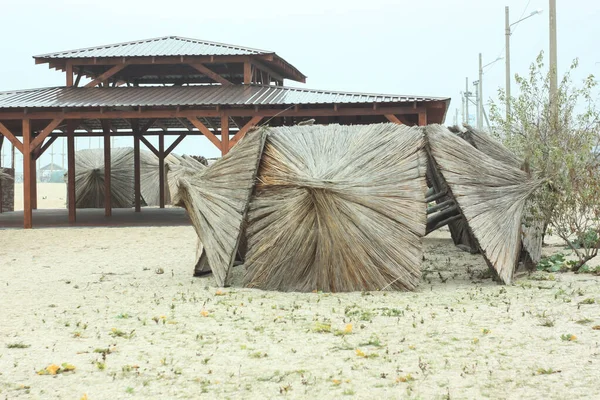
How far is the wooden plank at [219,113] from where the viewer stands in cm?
1625

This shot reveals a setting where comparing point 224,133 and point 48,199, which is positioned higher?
point 224,133

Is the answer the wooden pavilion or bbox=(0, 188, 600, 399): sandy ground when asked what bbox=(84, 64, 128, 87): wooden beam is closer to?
the wooden pavilion

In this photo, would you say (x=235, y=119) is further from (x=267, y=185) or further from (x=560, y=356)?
(x=560, y=356)

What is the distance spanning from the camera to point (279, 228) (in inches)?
324

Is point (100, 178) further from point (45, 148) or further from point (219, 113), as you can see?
point (219, 113)

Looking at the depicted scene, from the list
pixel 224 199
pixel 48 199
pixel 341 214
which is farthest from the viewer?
pixel 48 199

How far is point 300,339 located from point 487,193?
373 centimetres

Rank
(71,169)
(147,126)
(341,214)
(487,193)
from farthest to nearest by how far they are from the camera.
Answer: (147,126) → (71,169) → (487,193) → (341,214)

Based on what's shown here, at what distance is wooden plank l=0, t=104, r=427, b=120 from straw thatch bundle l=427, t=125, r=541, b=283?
7.47 m

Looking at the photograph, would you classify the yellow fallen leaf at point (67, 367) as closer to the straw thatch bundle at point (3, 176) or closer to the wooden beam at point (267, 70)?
the wooden beam at point (267, 70)

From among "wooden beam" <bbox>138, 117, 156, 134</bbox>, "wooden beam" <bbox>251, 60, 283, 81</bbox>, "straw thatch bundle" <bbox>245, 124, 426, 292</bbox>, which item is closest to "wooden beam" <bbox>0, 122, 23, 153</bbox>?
"wooden beam" <bbox>138, 117, 156, 134</bbox>

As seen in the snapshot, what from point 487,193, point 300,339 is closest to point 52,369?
point 300,339

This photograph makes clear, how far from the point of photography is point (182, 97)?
57.7 ft

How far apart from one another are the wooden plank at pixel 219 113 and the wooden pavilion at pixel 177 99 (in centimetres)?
2
